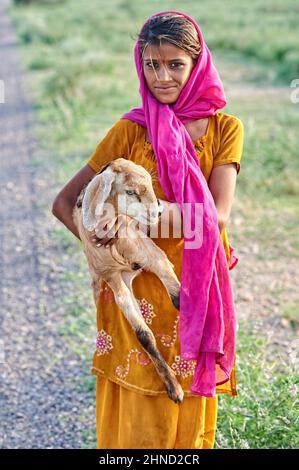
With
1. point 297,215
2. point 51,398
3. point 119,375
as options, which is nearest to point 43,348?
point 51,398

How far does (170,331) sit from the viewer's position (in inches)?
106

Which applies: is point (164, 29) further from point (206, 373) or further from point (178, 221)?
point (206, 373)

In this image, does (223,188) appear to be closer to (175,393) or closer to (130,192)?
(130,192)

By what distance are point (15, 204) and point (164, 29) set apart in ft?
19.8

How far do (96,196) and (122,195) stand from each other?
92 millimetres

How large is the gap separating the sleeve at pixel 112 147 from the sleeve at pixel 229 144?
1.07 feet

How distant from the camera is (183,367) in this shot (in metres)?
2.71

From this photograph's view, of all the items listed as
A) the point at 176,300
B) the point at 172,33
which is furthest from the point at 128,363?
the point at 172,33

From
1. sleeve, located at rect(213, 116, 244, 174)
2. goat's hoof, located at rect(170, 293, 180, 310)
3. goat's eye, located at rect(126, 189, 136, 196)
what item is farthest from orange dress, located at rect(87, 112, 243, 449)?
goat's eye, located at rect(126, 189, 136, 196)

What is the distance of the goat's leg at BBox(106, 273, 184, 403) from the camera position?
8.39ft

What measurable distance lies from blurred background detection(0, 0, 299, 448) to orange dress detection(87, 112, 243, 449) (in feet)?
1.71

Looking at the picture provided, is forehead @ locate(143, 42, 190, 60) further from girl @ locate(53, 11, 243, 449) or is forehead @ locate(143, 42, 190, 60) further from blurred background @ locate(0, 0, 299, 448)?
blurred background @ locate(0, 0, 299, 448)

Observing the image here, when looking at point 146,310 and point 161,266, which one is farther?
point 146,310

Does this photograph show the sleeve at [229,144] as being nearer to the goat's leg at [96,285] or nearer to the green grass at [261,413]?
the goat's leg at [96,285]
